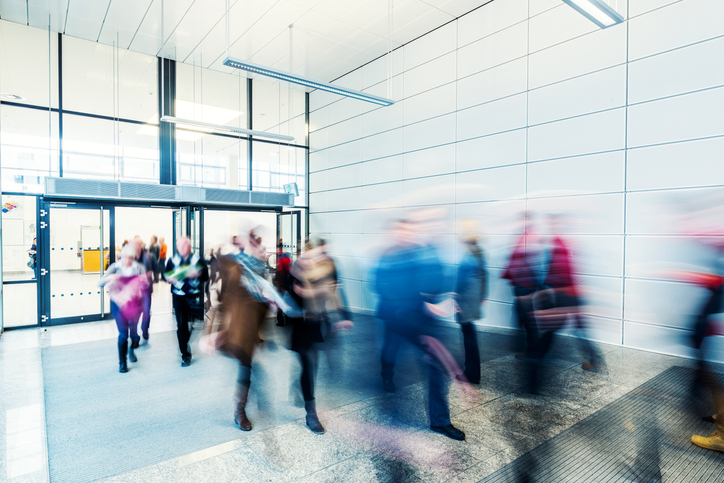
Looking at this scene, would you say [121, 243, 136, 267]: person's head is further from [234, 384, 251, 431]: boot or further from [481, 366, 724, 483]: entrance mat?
[481, 366, 724, 483]: entrance mat

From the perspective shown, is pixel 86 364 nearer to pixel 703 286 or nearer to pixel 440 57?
pixel 703 286

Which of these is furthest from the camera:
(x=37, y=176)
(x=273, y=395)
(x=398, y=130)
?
(x=398, y=130)

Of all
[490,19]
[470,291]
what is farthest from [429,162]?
[470,291]

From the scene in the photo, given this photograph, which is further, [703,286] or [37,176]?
[37,176]

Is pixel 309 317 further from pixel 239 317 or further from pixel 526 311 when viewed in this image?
pixel 526 311

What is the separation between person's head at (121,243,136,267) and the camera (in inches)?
193

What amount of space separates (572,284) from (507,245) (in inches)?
115

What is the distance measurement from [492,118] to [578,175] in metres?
1.75

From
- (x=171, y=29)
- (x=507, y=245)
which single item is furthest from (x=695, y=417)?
(x=171, y=29)

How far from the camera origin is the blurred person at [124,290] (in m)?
4.83

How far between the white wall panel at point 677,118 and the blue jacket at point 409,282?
3.81m

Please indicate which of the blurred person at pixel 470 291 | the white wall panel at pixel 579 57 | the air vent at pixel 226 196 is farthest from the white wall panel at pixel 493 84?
the air vent at pixel 226 196

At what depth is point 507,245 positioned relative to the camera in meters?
6.45

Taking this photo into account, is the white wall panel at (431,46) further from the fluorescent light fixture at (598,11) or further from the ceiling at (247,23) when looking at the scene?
the fluorescent light fixture at (598,11)
